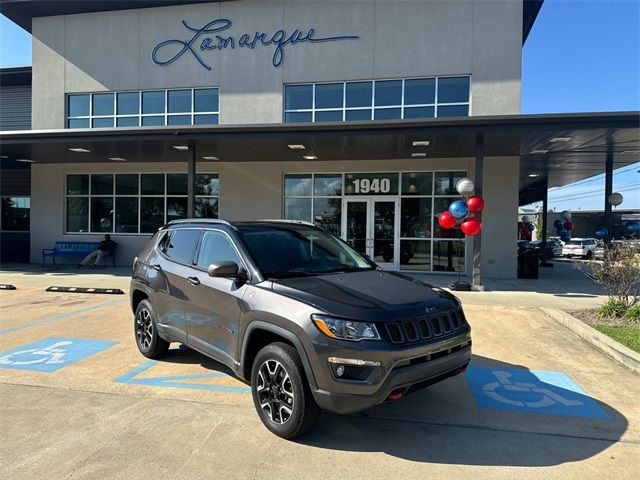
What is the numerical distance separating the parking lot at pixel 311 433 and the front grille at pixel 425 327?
2.86ft

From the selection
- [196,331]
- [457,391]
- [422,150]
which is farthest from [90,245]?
[457,391]

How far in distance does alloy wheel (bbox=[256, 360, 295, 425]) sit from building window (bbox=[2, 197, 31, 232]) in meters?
19.7

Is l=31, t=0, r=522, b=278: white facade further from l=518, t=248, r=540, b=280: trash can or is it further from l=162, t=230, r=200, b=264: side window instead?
l=162, t=230, r=200, b=264: side window

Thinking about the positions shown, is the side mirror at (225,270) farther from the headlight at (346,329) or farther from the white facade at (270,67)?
the white facade at (270,67)

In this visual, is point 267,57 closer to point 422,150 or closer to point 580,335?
point 422,150

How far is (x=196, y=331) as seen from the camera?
15.0 feet

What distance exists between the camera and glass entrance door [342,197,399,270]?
15078mm

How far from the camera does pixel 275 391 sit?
3572 mm

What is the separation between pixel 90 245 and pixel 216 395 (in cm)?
1469

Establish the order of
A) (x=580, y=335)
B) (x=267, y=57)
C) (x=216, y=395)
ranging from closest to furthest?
(x=216, y=395) < (x=580, y=335) < (x=267, y=57)

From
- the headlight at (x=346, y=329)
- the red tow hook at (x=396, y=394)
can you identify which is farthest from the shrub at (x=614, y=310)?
the headlight at (x=346, y=329)

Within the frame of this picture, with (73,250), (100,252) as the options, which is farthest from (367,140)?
(73,250)

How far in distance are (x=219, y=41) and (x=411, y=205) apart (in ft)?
30.6

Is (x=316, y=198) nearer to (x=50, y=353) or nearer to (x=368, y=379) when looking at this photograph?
(x=50, y=353)
